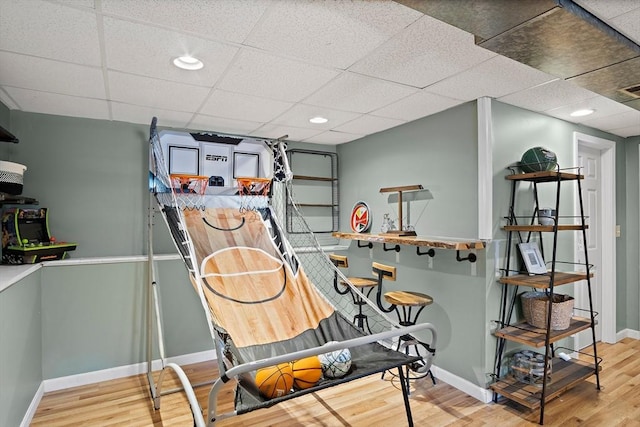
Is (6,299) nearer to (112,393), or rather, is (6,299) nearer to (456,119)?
(112,393)

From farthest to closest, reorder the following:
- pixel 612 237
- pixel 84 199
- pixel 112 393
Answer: pixel 612 237 → pixel 84 199 → pixel 112 393

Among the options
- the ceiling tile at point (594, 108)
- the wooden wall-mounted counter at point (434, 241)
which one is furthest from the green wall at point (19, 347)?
the ceiling tile at point (594, 108)

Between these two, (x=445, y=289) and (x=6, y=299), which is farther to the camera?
(x=445, y=289)

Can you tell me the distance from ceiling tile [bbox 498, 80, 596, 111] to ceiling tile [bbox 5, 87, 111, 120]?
10.4 ft

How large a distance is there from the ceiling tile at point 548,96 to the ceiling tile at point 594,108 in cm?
9

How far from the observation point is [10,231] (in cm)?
275

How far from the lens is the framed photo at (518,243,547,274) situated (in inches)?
112

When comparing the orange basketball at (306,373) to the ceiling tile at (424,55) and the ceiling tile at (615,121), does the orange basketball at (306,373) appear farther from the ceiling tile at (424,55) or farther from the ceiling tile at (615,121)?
the ceiling tile at (615,121)

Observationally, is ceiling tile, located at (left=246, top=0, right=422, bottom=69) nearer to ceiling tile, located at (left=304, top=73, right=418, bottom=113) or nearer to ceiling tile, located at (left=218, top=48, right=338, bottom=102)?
ceiling tile, located at (left=218, top=48, right=338, bottom=102)

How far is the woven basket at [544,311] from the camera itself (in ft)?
8.91

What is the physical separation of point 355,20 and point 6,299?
243cm

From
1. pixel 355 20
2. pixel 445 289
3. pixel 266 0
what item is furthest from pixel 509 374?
pixel 266 0

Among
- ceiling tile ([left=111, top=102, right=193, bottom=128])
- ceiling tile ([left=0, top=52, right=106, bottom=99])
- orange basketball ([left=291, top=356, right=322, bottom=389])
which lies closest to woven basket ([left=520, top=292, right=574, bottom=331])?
orange basketball ([left=291, top=356, right=322, bottom=389])

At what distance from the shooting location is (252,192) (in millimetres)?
3271
